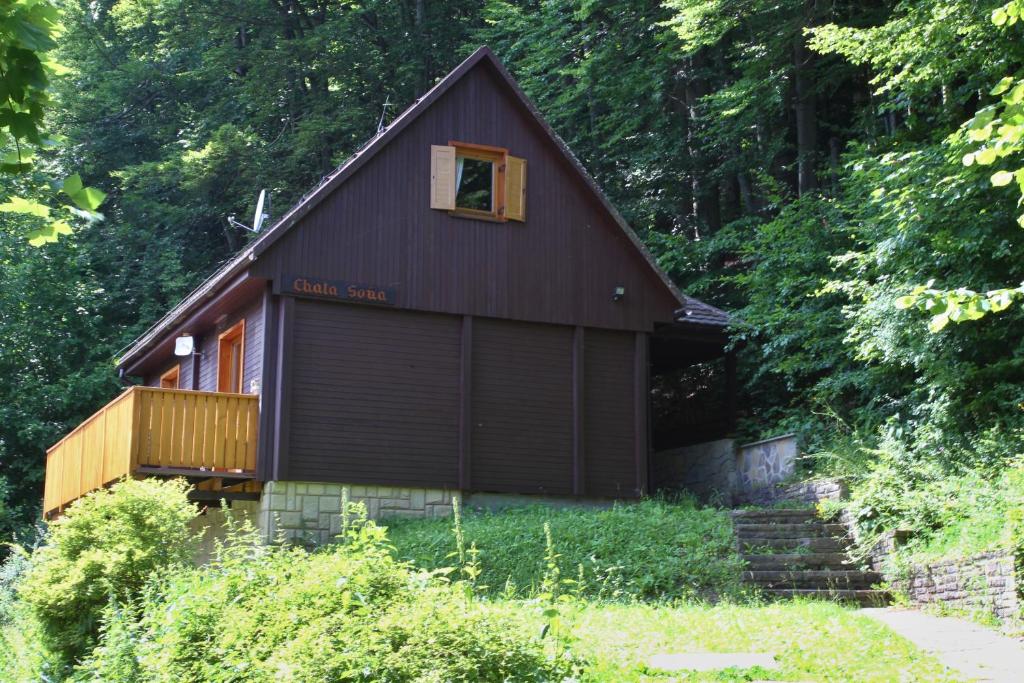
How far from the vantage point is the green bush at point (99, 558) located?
39.2 ft

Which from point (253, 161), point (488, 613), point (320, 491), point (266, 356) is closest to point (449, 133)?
point (266, 356)

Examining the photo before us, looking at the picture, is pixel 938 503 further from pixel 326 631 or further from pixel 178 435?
pixel 178 435

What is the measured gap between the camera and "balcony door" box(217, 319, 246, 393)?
19.9 m

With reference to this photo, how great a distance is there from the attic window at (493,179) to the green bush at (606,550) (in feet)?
15.8

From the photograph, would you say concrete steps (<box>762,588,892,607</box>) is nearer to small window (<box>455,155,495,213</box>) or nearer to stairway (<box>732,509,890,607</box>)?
stairway (<box>732,509,890,607</box>)

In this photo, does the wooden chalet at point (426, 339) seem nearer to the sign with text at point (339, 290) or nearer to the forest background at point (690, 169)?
the sign with text at point (339, 290)

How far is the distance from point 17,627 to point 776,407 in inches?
492

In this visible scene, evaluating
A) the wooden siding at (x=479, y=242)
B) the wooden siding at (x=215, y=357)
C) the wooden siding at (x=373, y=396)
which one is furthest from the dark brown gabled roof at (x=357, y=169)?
the wooden siding at (x=373, y=396)

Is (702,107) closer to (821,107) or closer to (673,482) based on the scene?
(821,107)

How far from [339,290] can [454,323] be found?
1897 millimetres

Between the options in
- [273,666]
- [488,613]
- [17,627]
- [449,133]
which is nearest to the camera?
[273,666]

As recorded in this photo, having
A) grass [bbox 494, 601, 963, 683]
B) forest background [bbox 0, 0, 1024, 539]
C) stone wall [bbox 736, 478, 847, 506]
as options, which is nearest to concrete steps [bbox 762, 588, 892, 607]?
forest background [bbox 0, 0, 1024, 539]

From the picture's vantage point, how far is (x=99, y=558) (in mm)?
12023

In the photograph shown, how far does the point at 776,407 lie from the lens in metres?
22.0
